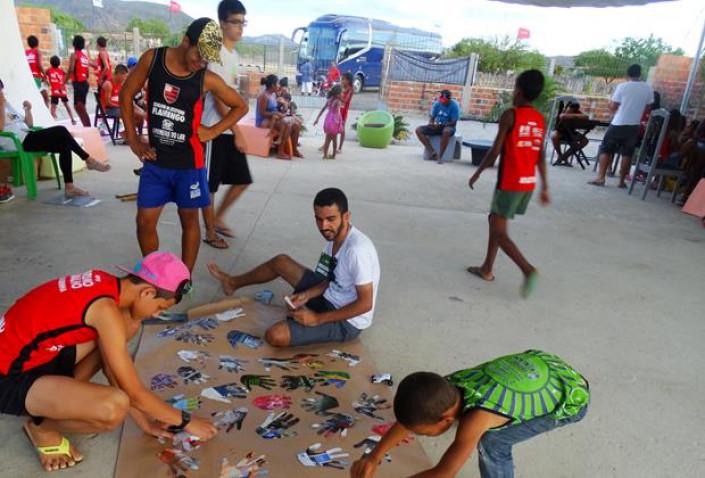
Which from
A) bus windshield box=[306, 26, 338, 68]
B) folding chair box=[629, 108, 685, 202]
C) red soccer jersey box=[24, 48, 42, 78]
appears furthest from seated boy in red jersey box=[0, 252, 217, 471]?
bus windshield box=[306, 26, 338, 68]

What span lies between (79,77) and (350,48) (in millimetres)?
13258

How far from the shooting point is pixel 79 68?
9008 mm

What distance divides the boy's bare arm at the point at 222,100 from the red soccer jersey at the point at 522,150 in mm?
1888

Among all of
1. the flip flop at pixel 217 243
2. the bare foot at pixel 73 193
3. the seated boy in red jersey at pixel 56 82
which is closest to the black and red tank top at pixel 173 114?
the flip flop at pixel 217 243

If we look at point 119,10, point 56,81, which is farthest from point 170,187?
point 119,10

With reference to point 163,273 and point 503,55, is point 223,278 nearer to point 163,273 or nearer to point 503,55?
point 163,273

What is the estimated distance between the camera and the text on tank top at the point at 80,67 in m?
8.91

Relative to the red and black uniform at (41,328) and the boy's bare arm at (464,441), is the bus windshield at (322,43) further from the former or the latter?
the boy's bare arm at (464,441)

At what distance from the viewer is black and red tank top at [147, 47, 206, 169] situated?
2.88 meters

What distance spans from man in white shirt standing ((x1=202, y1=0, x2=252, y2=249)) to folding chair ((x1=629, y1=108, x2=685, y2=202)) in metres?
5.70

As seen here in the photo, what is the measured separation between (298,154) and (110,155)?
9.24 feet

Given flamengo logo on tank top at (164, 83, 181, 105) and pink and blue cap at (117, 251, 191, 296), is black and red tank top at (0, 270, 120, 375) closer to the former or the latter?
pink and blue cap at (117, 251, 191, 296)

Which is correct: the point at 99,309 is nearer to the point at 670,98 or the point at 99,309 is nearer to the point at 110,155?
the point at 110,155

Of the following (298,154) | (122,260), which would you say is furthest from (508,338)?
(298,154)
